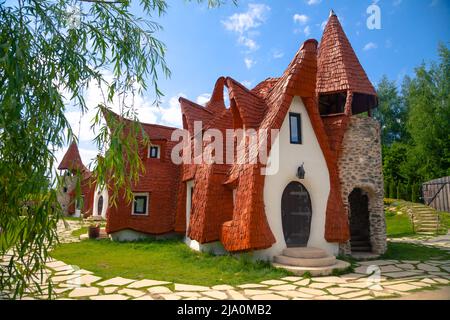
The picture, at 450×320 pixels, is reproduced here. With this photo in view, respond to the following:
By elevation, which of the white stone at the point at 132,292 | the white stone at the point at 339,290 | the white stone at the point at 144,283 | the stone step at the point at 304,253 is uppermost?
the stone step at the point at 304,253

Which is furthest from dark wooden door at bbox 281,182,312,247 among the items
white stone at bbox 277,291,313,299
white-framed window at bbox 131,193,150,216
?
white-framed window at bbox 131,193,150,216

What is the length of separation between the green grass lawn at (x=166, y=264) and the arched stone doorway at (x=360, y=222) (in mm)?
4985

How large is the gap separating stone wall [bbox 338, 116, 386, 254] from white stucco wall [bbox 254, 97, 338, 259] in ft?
4.47

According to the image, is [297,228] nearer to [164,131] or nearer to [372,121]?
[372,121]

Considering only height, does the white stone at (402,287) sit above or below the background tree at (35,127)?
below

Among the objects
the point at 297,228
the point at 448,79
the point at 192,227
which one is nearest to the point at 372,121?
the point at 297,228

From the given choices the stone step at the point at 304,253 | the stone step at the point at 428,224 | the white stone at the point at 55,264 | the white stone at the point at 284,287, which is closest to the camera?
the white stone at the point at 284,287

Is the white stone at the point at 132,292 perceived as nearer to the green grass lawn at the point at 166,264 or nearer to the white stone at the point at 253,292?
the green grass lawn at the point at 166,264

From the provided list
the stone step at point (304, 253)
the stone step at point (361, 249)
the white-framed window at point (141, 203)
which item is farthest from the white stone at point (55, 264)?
the stone step at point (361, 249)

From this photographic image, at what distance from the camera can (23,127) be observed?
11.0 feet

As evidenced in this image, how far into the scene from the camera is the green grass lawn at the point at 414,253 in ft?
29.2

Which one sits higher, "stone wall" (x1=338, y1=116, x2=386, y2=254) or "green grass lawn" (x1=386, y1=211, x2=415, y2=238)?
"stone wall" (x1=338, y1=116, x2=386, y2=254)

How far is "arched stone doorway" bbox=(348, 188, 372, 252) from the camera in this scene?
10.6m

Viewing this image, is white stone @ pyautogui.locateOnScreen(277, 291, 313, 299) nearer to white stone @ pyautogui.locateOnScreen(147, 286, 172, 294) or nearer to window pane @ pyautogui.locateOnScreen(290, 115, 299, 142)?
white stone @ pyautogui.locateOnScreen(147, 286, 172, 294)
